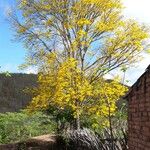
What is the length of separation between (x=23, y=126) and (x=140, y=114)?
16.7 meters

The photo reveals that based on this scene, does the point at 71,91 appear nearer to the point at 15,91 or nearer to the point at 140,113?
the point at 140,113

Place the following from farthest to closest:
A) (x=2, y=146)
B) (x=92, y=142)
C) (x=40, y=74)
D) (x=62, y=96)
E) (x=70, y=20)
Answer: (x=70, y=20), (x=40, y=74), (x=62, y=96), (x=2, y=146), (x=92, y=142)

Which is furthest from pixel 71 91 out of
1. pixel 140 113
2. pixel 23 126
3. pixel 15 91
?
pixel 15 91

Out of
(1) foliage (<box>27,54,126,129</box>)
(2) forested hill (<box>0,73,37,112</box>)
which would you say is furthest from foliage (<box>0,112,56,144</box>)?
(2) forested hill (<box>0,73,37,112</box>)

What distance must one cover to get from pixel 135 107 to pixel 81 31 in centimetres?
1694

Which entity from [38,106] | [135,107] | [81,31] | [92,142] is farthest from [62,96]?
[135,107]

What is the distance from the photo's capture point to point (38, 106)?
23094 millimetres

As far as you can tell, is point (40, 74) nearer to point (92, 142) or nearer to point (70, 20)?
point (70, 20)

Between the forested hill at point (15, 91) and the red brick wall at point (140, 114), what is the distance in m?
35.1

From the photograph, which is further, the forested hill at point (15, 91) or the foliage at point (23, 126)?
the forested hill at point (15, 91)

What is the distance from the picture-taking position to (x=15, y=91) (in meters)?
44.2

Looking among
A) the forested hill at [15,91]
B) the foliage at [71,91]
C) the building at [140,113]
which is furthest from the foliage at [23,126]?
the forested hill at [15,91]

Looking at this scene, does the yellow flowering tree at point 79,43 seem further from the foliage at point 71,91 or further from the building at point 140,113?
the building at point 140,113

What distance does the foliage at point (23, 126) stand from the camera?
22.5m
